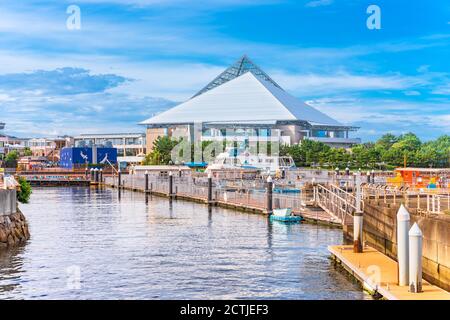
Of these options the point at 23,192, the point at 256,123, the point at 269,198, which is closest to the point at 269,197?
the point at 269,198

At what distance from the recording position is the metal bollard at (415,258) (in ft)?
55.8

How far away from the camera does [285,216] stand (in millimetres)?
43031

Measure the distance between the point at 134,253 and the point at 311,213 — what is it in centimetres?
1617

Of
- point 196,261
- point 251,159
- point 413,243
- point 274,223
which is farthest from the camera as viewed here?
point 251,159

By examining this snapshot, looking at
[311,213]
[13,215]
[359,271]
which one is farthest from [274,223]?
[359,271]

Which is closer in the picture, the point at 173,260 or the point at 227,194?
the point at 173,260

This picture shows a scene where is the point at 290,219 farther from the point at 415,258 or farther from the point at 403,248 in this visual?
the point at 415,258

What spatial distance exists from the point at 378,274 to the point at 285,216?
2248 cm

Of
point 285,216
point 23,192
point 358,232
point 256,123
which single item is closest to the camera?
point 358,232

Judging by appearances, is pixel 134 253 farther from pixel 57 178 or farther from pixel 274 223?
pixel 57 178

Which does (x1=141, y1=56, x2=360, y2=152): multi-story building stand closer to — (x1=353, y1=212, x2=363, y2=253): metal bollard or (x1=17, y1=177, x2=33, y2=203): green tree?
(x1=17, y1=177, x2=33, y2=203): green tree

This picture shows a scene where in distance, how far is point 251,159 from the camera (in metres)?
102

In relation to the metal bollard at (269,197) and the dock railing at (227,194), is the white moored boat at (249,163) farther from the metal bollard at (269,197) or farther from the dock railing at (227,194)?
the metal bollard at (269,197)

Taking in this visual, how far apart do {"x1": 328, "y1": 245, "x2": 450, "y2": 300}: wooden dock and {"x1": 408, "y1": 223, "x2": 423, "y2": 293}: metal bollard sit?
23 cm
